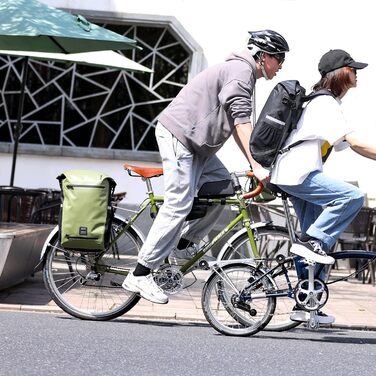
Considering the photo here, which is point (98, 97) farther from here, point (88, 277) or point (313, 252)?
point (313, 252)

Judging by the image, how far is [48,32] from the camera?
10.3 meters

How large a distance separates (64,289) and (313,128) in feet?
6.53

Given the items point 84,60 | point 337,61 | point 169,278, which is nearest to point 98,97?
point 84,60

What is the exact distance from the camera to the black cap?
7.05m

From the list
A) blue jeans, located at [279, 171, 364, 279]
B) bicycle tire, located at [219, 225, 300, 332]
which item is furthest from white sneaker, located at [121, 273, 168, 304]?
blue jeans, located at [279, 171, 364, 279]

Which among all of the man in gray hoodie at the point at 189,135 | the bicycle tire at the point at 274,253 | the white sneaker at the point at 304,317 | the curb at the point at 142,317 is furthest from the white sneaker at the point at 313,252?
the curb at the point at 142,317

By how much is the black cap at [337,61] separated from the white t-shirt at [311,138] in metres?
0.22

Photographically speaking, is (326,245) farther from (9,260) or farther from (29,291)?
(29,291)

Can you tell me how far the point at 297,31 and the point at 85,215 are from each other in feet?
24.8

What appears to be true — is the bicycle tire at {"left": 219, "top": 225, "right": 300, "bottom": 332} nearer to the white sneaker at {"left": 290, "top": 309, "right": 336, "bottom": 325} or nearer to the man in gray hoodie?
the white sneaker at {"left": 290, "top": 309, "right": 336, "bottom": 325}

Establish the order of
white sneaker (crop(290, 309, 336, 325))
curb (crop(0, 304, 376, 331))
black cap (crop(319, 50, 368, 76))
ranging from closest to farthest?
black cap (crop(319, 50, 368, 76)) → white sneaker (crop(290, 309, 336, 325)) → curb (crop(0, 304, 376, 331))

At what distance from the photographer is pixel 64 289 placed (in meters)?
7.69

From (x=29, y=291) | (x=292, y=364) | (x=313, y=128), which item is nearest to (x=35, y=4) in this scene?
(x=29, y=291)

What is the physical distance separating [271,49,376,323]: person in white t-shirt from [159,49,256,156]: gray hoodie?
0.49m
